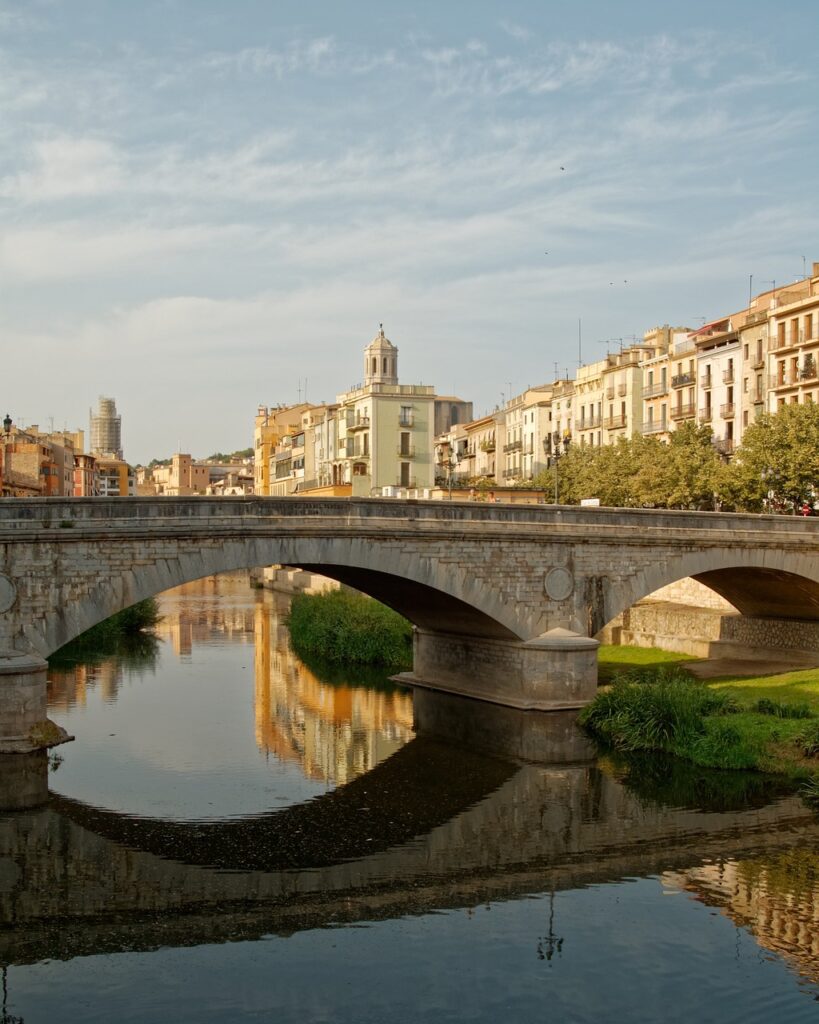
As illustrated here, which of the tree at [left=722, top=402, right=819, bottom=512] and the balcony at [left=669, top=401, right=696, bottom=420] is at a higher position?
the balcony at [left=669, top=401, right=696, bottom=420]

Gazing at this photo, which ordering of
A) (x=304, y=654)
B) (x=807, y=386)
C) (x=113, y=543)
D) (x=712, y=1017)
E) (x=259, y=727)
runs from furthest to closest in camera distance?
(x=807, y=386), (x=304, y=654), (x=259, y=727), (x=113, y=543), (x=712, y=1017)

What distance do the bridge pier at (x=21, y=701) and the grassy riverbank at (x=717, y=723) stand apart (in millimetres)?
14308

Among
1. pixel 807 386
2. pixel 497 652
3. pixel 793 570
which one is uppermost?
pixel 807 386

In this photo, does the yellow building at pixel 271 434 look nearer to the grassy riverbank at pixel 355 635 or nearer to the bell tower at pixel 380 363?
the bell tower at pixel 380 363

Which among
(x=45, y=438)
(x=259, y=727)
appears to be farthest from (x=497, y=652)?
(x=45, y=438)

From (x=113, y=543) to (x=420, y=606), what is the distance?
1217 cm

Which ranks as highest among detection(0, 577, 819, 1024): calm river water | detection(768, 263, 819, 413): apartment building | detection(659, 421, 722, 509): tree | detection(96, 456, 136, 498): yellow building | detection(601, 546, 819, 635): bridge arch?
detection(768, 263, 819, 413): apartment building

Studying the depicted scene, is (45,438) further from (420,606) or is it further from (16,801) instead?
(16,801)

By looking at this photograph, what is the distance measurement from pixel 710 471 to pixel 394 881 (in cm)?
3740

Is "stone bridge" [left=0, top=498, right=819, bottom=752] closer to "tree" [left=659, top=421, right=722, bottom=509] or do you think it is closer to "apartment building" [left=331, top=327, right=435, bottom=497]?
"tree" [left=659, top=421, right=722, bottom=509]

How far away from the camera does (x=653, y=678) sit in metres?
37.1

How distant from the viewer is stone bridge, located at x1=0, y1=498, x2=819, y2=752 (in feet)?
89.9

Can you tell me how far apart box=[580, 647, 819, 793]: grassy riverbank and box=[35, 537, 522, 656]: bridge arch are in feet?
15.0

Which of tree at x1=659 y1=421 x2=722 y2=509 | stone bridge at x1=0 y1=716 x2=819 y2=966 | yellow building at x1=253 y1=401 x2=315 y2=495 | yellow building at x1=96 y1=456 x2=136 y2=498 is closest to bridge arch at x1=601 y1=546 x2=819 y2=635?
tree at x1=659 y1=421 x2=722 y2=509
